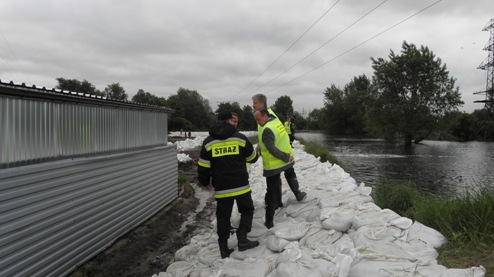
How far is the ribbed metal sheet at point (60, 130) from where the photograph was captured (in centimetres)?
305

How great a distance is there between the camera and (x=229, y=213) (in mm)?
3656

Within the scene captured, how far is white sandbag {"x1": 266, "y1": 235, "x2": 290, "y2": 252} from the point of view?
3.47m

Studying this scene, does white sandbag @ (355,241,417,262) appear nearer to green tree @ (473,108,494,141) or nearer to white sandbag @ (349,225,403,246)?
white sandbag @ (349,225,403,246)

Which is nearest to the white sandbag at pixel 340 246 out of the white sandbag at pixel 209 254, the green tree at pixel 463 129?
the white sandbag at pixel 209 254

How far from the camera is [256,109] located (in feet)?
13.5

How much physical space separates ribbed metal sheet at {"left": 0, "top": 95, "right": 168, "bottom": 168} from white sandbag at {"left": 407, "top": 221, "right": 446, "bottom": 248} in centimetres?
379

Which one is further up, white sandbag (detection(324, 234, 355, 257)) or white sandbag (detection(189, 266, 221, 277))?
white sandbag (detection(324, 234, 355, 257))

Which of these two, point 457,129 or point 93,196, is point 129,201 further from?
point 457,129

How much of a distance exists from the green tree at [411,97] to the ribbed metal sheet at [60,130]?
1215 inches

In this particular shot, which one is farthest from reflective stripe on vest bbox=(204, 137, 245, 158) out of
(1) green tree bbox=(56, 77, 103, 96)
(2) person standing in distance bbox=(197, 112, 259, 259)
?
(1) green tree bbox=(56, 77, 103, 96)

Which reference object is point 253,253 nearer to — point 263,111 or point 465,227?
point 263,111

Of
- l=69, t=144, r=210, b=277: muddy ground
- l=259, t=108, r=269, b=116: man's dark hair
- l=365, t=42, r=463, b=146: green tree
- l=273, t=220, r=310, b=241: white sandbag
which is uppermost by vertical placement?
l=365, t=42, r=463, b=146: green tree

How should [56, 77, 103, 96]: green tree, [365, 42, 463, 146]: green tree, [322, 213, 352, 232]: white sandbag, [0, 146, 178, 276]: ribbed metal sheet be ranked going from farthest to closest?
1. [56, 77, 103, 96]: green tree
2. [365, 42, 463, 146]: green tree
3. [322, 213, 352, 232]: white sandbag
4. [0, 146, 178, 276]: ribbed metal sheet

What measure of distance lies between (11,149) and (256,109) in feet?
8.51
